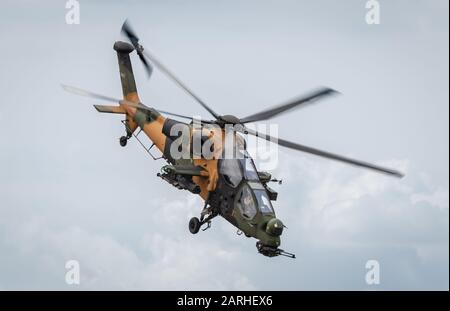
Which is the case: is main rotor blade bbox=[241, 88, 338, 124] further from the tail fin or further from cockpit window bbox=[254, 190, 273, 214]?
the tail fin

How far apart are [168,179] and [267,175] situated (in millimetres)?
4676

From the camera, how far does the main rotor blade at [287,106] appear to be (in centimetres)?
2941

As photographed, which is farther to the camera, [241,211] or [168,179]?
[168,179]

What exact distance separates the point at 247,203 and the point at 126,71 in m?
14.0

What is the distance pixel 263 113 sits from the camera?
102ft

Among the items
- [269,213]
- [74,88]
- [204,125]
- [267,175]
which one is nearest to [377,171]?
[269,213]

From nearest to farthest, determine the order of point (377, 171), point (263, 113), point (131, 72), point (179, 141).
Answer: point (377, 171)
point (263, 113)
point (179, 141)
point (131, 72)

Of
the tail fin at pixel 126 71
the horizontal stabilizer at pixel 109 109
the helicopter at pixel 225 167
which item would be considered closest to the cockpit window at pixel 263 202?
the helicopter at pixel 225 167

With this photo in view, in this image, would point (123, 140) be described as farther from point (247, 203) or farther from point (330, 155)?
point (330, 155)

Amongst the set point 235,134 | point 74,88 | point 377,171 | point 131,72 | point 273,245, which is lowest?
point 273,245

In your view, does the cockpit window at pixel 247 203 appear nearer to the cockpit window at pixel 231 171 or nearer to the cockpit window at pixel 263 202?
the cockpit window at pixel 263 202

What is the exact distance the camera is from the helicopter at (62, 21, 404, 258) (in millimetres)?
28672

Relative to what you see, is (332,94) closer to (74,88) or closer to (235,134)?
(235,134)

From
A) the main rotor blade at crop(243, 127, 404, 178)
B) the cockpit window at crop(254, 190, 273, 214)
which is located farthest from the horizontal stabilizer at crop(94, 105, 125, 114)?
the cockpit window at crop(254, 190, 273, 214)
